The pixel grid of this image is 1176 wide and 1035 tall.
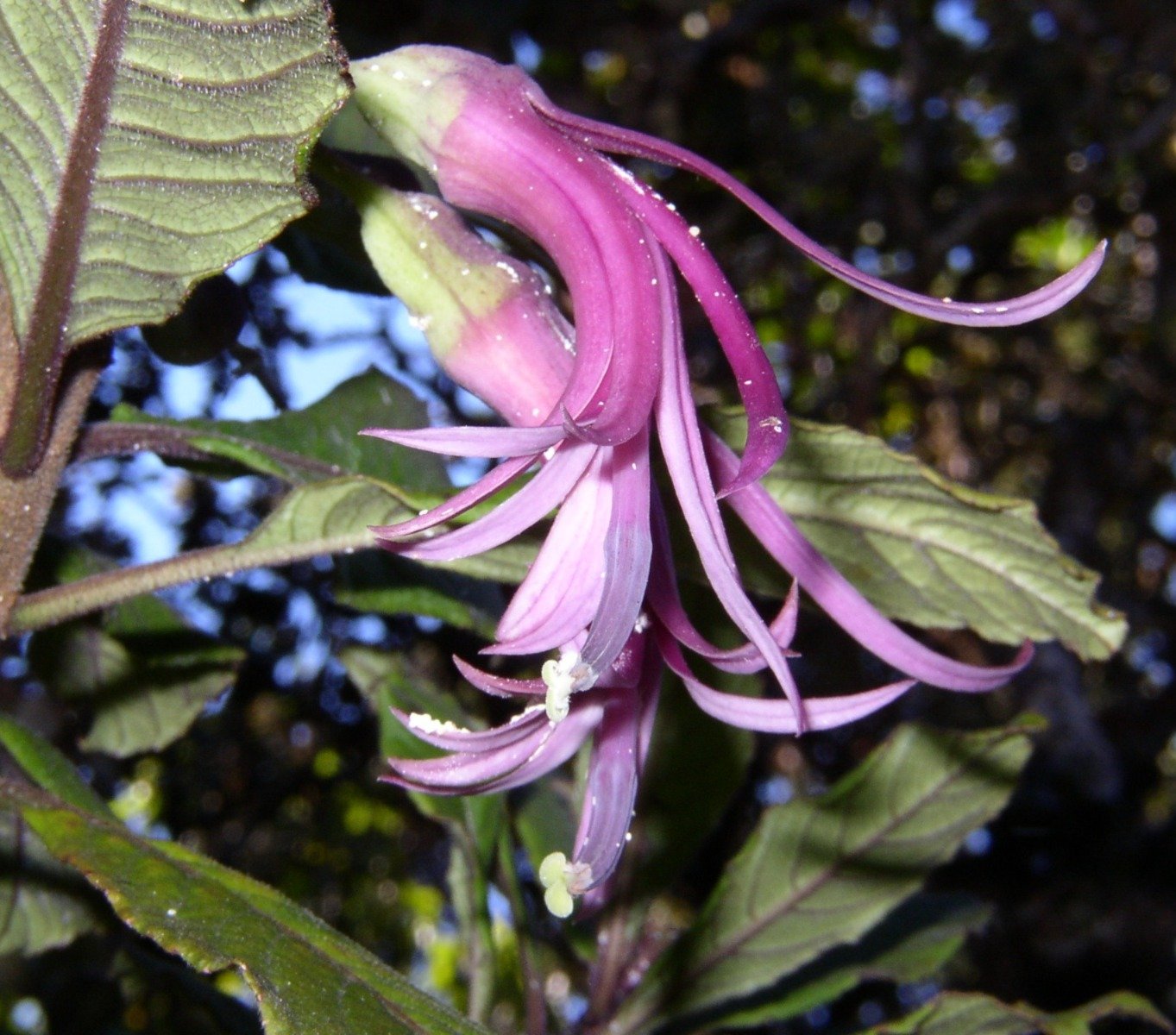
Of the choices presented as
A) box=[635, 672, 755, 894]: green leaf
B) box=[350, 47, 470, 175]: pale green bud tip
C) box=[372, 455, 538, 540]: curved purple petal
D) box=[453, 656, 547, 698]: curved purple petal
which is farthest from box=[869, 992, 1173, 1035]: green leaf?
box=[350, 47, 470, 175]: pale green bud tip

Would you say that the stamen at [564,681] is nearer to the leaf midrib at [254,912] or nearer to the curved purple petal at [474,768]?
the curved purple petal at [474,768]

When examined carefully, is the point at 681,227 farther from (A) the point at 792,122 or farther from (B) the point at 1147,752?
(B) the point at 1147,752

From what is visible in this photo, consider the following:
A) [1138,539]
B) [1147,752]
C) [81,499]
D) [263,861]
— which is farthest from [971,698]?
[81,499]

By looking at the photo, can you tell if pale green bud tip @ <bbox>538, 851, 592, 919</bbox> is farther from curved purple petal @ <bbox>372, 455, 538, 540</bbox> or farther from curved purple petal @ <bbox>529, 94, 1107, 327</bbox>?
curved purple petal @ <bbox>529, 94, 1107, 327</bbox>

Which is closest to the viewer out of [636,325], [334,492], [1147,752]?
[636,325]

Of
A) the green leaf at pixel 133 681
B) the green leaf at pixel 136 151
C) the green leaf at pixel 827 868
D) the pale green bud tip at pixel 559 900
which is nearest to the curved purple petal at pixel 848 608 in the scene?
the pale green bud tip at pixel 559 900

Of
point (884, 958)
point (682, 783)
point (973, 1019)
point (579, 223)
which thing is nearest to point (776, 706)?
point (579, 223)

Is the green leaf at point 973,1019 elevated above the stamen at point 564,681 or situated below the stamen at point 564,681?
below

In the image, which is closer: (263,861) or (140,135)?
(140,135)
